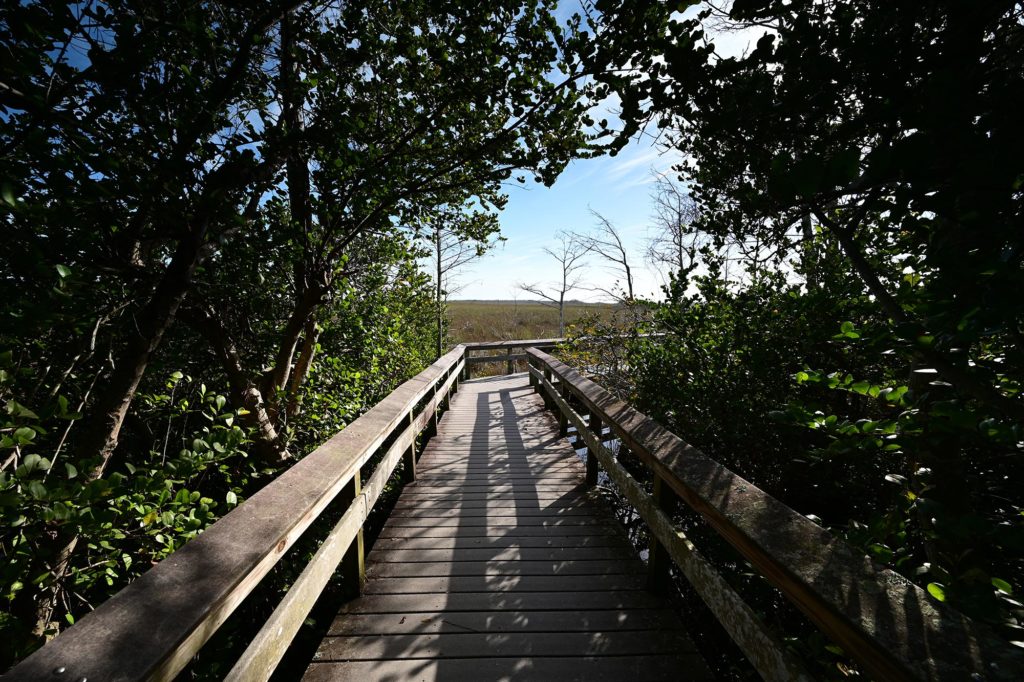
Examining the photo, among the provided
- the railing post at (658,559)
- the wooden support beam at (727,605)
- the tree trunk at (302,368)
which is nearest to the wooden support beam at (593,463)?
the wooden support beam at (727,605)

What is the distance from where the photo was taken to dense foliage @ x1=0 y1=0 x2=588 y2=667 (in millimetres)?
1818

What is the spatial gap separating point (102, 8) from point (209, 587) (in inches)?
110

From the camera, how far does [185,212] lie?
2.63 metres

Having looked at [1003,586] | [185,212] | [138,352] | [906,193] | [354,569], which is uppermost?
[185,212]

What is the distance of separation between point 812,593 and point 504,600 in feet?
5.73

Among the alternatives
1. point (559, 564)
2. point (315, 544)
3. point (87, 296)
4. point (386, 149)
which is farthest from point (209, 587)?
point (386, 149)

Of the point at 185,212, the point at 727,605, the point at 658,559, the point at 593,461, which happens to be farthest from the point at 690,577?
the point at 185,212

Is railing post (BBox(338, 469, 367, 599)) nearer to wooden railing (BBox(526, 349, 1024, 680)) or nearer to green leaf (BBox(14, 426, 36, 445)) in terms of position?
green leaf (BBox(14, 426, 36, 445))

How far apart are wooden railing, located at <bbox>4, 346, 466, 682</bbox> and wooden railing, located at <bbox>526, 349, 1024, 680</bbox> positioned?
157 cm

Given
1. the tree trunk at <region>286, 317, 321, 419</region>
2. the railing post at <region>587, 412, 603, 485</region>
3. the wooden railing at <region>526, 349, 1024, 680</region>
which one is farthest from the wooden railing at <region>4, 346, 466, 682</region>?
the tree trunk at <region>286, 317, 321, 419</region>

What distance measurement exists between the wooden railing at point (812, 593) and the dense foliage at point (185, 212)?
6.95 feet

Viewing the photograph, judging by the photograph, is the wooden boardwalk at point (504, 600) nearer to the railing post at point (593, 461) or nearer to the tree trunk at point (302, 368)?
the railing post at point (593, 461)

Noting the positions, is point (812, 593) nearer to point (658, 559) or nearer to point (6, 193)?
point (658, 559)

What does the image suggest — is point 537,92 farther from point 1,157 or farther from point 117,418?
point 117,418
